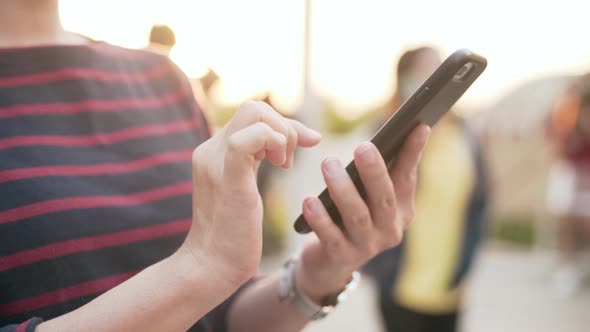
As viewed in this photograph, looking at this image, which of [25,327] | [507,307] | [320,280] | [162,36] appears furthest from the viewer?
[507,307]

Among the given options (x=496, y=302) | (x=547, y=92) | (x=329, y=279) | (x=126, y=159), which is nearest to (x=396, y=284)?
(x=329, y=279)

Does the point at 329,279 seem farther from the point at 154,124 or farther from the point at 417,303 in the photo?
the point at 417,303

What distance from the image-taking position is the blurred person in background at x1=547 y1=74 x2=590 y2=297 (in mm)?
5863

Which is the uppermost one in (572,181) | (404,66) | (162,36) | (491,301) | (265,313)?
(162,36)

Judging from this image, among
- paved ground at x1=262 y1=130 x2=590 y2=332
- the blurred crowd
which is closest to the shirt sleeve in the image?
the blurred crowd

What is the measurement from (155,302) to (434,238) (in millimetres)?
2289

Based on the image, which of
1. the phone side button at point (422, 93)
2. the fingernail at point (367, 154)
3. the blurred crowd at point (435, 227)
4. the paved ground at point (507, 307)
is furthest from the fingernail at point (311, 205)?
the paved ground at point (507, 307)

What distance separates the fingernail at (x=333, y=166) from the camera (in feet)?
2.93

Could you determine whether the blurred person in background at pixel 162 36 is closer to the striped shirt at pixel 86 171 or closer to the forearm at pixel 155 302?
the striped shirt at pixel 86 171

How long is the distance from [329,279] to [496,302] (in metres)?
4.82

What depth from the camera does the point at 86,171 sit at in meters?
0.96

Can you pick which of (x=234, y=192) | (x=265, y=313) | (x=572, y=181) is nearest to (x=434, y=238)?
(x=265, y=313)

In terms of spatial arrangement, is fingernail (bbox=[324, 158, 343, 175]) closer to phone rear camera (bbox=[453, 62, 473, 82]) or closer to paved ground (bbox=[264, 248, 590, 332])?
phone rear camera (bbox=[453, 62, 473, 82])

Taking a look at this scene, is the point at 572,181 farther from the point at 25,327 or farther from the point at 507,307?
the point at 25,327
